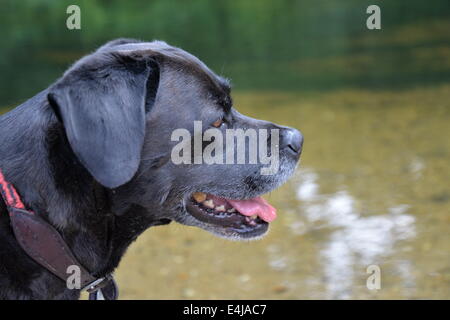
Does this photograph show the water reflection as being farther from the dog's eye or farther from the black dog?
the dog's eye

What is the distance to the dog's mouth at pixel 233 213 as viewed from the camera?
325 centimetres

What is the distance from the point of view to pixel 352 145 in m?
7.51

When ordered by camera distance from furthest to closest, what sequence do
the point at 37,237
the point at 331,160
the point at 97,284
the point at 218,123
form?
1. the point at 331,160
2. the point at 218,123
3. the point at 97,284
4. the point at 37,237

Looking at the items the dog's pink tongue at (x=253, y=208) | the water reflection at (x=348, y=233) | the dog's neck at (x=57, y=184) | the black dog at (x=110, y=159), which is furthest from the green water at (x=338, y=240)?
the dog's neck at (x=57, y=184)

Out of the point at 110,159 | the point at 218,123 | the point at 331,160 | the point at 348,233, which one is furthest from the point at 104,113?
the point at 331,160

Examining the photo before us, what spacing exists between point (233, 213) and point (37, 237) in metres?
1.11

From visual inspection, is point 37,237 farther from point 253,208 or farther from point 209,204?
Answer: point 253,208

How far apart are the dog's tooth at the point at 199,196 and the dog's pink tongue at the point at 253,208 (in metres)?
0.14

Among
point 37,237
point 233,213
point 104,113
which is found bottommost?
point 233,213

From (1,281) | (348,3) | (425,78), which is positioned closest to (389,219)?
(1,281)

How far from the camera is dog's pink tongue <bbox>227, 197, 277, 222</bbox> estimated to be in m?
3.38

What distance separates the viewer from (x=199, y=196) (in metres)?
3.27

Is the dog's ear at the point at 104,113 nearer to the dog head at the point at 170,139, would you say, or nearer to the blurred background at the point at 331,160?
the dog head at the point at 170,139

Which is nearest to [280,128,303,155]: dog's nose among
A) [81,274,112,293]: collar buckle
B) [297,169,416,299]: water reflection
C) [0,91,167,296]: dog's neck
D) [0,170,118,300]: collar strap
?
[0,91,167,296]: dog's neck
